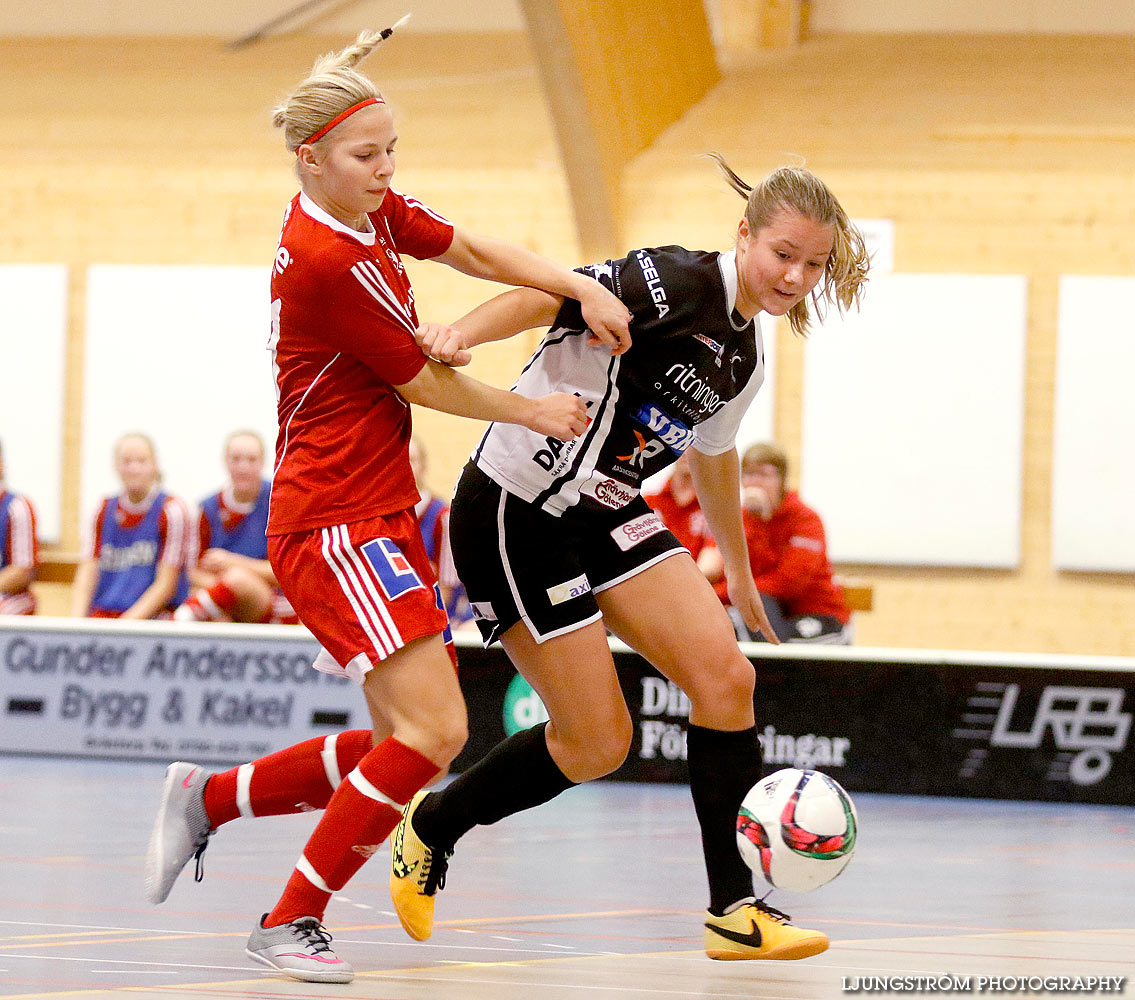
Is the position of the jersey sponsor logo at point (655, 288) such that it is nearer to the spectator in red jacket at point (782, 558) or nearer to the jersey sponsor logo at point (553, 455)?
the jersey sponsor logo at point (553, 455)

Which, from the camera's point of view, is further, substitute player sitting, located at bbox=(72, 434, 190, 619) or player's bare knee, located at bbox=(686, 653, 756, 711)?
substitute player sitting, located at bbox=(72, 434, 190, 619)

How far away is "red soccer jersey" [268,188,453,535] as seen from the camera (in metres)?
2.61

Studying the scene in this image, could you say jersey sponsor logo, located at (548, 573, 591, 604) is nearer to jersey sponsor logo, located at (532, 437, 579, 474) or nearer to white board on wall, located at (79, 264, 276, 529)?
jersey sponsor logo, located at (532, 437, 579, 474)

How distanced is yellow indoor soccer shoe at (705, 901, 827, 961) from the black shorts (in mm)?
607

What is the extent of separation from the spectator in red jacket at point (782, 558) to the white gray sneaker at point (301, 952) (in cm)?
384

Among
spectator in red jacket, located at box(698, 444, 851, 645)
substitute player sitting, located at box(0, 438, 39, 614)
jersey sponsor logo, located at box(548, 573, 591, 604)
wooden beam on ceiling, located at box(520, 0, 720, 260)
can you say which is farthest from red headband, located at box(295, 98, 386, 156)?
wooden beam on ceiling, located at box(520, 0, 720, 260)

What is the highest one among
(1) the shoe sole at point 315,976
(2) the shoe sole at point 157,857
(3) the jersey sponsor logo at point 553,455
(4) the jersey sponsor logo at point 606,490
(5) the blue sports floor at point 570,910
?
(3) the jersey sponsor logo at point 553,455

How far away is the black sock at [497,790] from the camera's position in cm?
304

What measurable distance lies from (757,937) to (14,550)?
5437 mm

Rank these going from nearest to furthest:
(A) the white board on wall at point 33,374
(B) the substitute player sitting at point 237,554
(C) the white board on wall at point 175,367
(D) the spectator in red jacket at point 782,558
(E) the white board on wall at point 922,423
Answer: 1. (D) the spectator in red jacket at point 782,558
2. (B) the substitute player sitting at point 237,554
3. (E) the white board on wall at point 922,423
4. (C) the white board on wall at point 175,367
5. (A) the white board on wall at point 33,374

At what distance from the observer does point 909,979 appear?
2.63m

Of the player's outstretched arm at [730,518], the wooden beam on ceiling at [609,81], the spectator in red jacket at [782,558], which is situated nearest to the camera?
the player's outstretched arm at [730,518]

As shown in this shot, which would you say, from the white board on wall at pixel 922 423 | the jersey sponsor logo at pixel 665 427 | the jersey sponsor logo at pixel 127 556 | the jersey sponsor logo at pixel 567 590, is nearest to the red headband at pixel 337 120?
the jersey sponsor logo at pixel 665 427

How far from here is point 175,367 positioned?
1041 centimetres
